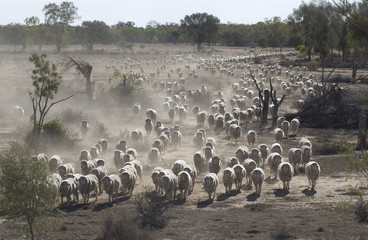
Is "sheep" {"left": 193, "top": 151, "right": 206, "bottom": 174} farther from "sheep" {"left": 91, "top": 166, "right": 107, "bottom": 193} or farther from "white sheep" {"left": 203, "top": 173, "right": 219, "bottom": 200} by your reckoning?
"sheep" {"left": 91, "top": 166, "right": 107, "bottom": 193}

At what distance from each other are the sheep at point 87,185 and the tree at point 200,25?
100 metres

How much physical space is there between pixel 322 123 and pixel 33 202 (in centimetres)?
2383

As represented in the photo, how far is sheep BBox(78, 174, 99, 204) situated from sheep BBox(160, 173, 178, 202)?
224 cm

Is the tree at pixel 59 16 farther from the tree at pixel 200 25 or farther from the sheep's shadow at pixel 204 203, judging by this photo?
the sheep's shadow at pixel 204 203

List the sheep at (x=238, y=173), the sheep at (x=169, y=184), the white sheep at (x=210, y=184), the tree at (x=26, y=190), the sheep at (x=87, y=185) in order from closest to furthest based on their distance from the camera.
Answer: the tree at (x=26, y=190) < the sheep at (x=87, y=185) < the sheep at (x=169, y=184) < the white sheep at (x=210, y=184) < the sheep at (x=238, y=173)

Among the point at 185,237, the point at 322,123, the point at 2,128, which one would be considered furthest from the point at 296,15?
the point at 185,237

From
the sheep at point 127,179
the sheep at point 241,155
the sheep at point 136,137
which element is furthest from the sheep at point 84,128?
the sheep at point 127,179

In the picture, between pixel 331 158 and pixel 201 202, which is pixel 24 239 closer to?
pixel 201 202

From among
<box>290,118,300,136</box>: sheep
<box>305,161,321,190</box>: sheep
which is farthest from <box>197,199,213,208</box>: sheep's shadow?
<box>290,118,300,136</box>: sheep

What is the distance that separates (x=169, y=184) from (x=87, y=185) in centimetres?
265

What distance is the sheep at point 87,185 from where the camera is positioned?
1677 centimetres

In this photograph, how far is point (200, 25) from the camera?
383 feet

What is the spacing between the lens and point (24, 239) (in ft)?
45.0

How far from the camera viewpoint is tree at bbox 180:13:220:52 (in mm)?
116162
